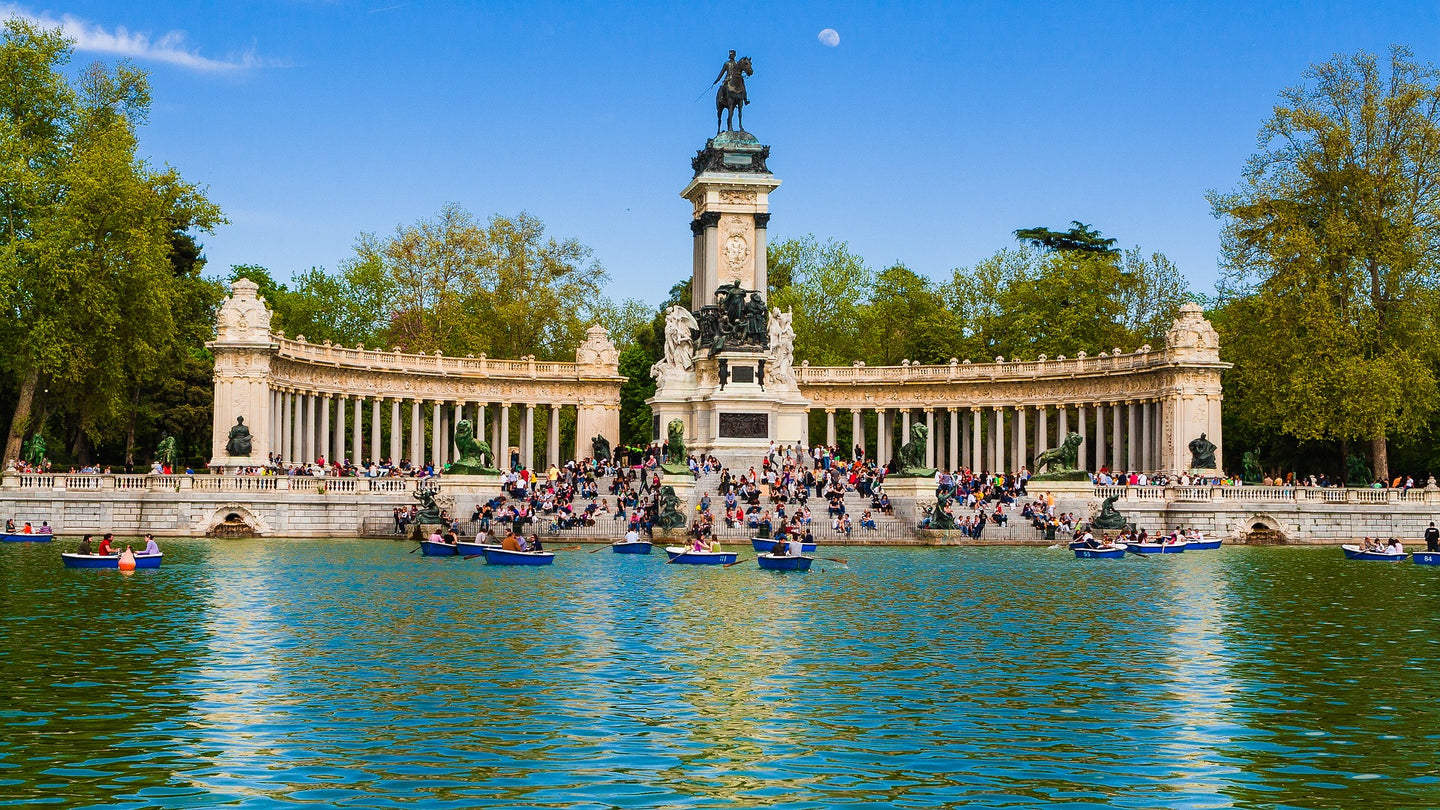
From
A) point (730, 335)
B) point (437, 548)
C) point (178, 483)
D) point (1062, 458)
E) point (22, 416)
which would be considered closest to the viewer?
point (437, 548)

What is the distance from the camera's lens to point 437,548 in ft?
151

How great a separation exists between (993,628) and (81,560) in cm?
2324

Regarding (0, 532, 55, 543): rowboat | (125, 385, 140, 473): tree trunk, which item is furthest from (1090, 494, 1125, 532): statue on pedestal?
(125, 385, 140, 473): tree trunk

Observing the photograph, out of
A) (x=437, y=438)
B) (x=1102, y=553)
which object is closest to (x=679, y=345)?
(x=437, y=438)

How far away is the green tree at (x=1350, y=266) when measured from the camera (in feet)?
212

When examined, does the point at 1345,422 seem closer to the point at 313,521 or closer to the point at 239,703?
the point at 313,521

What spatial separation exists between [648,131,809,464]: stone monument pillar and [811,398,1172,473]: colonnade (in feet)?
27.2

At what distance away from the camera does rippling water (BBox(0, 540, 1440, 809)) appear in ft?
51.8

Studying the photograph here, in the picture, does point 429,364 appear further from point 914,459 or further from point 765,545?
point 765,545

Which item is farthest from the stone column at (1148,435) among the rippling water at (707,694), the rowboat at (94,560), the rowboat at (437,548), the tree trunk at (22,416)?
the tree trunk at (22,416)

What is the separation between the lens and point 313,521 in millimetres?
56062

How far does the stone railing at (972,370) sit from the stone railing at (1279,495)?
15525 millimetres

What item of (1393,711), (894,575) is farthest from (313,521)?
(1393,711)

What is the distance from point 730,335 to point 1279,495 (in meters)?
23.9
